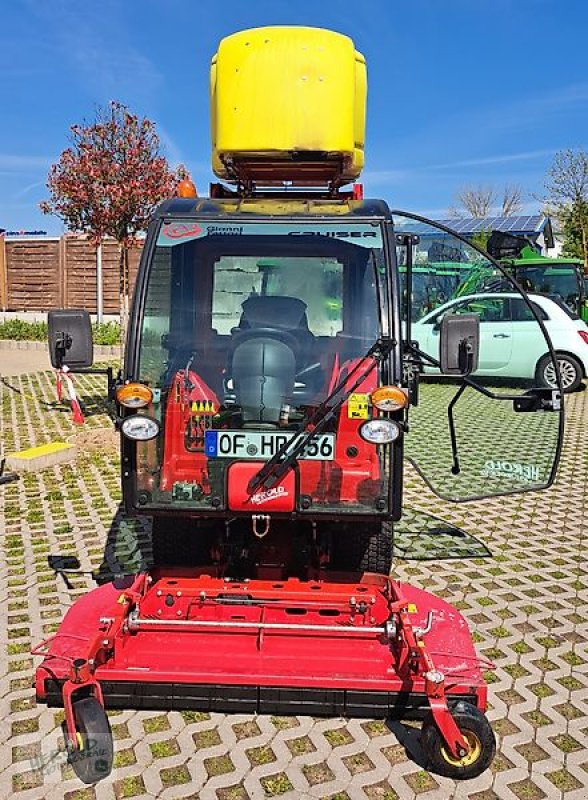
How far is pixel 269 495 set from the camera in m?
3.47

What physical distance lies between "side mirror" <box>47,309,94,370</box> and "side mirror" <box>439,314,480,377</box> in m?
1.70

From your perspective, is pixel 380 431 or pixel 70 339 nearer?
pixel 380 431

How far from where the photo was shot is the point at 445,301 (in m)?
12.8

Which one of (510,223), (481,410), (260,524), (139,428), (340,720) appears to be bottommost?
(340,720)

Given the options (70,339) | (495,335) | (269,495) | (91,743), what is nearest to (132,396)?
(70,339)

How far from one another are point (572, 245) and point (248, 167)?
90.2 feet

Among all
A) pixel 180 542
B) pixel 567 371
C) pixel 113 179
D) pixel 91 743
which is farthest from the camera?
pixel 567 371

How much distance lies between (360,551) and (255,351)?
133cm

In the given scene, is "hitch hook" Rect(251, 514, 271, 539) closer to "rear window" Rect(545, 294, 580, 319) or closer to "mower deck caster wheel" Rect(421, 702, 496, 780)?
"mower deck caster wheel" Rect(421, 702, 496, 780)

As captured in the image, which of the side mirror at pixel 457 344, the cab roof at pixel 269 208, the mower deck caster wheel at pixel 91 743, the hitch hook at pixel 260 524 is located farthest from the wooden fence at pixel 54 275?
the mower deck caster wheel at pixel 91 743

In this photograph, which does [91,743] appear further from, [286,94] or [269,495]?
[286,94]

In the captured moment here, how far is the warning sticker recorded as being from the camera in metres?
3.57

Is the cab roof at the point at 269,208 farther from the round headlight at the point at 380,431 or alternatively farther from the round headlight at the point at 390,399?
the round headlight at the point at 380,431

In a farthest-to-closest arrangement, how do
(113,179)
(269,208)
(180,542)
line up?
(113,179), (180,542), (269,208)
